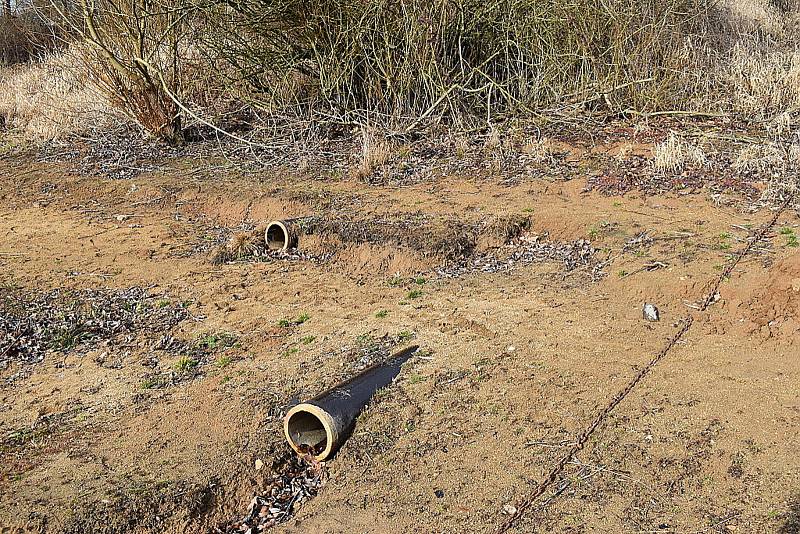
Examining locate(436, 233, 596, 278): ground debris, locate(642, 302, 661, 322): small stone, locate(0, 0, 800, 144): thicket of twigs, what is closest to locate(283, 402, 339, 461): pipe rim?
locate(642, 302, 661, 322): small stone

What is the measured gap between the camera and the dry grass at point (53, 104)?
40.2 ft

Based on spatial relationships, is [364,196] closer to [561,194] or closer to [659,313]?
[561,194]

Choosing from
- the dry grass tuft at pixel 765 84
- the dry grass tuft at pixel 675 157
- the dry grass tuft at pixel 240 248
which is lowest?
the dry grass tuft at pixel 240 248

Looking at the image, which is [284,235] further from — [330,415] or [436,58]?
[436,58]

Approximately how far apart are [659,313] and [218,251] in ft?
13.5

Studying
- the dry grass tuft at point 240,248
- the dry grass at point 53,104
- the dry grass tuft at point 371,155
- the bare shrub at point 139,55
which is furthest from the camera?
the dry grass at point 53,104

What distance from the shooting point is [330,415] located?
4.16 metres

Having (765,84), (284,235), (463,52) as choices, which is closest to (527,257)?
(284,235)

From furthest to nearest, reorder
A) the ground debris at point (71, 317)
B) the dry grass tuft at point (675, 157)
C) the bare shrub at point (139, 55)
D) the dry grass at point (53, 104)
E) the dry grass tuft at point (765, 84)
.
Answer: the dry grass at point (53, 104) → the bare shrub at point (139, 55) → the dry grass tuft at point (765, 84) → the dry grass tuft at point (675, 157) → the ground debris at point (71, 317)

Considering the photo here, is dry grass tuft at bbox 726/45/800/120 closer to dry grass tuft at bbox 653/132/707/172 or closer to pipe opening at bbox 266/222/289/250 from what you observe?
dry grass tuft at bbox 653/132/707/172

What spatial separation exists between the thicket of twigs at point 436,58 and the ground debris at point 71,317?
4.03m

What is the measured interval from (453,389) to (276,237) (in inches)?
137

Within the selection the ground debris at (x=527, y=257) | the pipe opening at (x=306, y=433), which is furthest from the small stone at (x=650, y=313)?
the pipe opening at (x=306, y=433)

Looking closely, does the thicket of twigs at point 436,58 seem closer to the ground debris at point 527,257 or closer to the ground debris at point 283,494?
the ground debris at point 527,257
